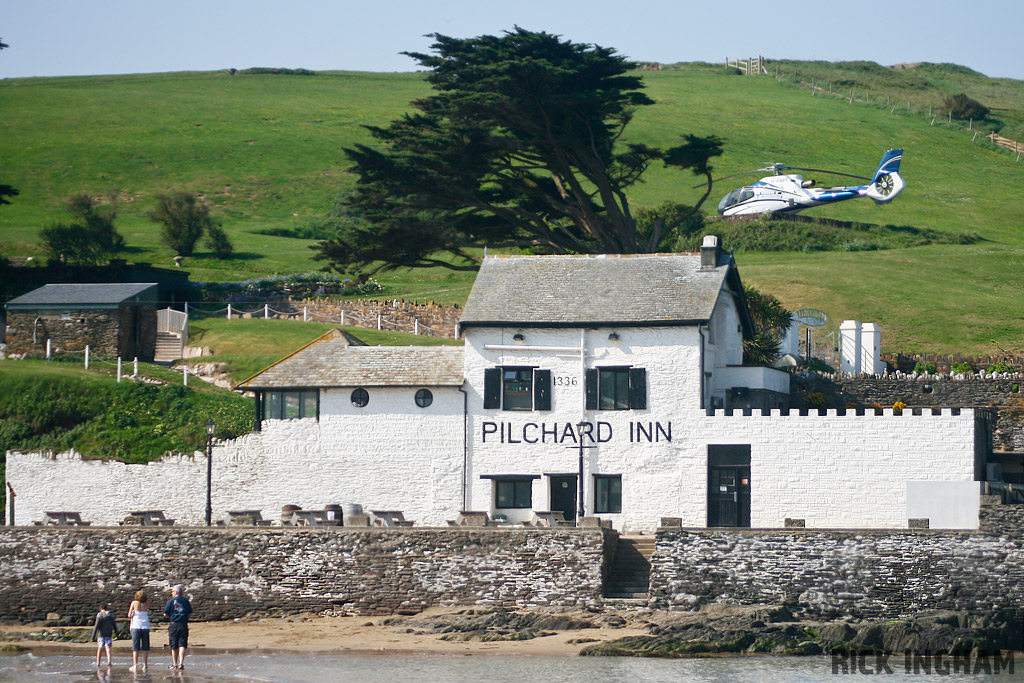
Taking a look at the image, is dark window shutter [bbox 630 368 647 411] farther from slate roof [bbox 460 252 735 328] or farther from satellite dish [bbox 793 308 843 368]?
satellite dish [bbox 793 308 843 368]

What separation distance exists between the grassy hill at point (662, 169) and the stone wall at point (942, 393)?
14.6 m

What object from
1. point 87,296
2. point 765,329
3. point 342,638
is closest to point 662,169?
point 765,329

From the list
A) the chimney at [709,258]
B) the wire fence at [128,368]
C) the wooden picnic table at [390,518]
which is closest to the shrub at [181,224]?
the wire fence at [128,368]

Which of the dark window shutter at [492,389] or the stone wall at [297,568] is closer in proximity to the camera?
the stone wall at [297,568]

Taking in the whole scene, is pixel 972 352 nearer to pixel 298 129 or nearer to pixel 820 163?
pixel 820 163

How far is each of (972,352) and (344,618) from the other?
3662cm

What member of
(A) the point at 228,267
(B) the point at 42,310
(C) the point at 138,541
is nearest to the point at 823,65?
(A) the point at 228,267

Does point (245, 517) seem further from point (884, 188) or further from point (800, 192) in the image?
point (884, 188)

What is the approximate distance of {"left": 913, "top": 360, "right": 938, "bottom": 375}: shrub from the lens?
5253 cm

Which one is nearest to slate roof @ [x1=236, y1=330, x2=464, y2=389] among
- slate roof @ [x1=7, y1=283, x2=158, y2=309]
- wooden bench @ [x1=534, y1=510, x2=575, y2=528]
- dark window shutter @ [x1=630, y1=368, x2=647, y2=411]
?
dark window shutter @ [x1=630, y1=368, x2=647, y2=411]

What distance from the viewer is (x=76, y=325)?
176ft

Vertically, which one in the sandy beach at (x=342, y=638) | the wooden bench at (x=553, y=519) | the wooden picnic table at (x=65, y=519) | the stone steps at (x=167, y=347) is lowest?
the sandy beach at (x=342, y=638)

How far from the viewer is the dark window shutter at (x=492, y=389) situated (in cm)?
4044

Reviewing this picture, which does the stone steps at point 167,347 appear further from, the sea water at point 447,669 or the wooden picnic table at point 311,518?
the sea water at point 447,669
